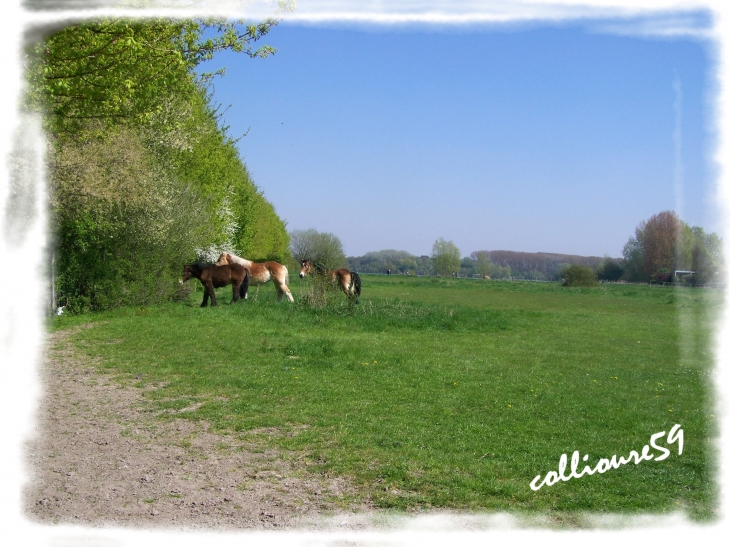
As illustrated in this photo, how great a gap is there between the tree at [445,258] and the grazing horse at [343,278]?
8929 centimetres

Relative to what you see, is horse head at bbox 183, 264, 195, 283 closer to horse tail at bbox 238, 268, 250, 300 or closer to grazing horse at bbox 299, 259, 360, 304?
horse tail at bbox 238, 268, 250, 300

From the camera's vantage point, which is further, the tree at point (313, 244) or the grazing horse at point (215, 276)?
the tree at point (313, 244)

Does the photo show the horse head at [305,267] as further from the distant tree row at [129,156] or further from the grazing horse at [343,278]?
the distant tree row at [129,156]

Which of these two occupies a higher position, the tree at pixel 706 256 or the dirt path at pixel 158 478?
the tree at pixel 706 256

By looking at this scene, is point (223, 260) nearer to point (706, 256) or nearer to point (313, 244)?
point (706, 256)

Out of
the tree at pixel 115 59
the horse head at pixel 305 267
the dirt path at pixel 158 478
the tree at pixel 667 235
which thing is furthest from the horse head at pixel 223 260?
the dirt path at pixel 158 478

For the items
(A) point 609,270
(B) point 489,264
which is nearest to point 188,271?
(A) point 609,270

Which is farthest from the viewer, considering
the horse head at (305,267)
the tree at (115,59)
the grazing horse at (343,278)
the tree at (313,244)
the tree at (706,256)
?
the tree at (313,244)

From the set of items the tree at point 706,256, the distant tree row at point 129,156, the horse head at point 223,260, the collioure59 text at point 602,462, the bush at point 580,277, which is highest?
the distant tree row at point 129,156

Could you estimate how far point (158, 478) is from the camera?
20.0 ft

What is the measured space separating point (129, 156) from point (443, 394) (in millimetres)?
13814

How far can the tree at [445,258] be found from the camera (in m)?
114

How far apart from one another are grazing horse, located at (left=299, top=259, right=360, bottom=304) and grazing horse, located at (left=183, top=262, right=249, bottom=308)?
2.26 m

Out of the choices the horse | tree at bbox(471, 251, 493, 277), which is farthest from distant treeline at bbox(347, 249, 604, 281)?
the horse
